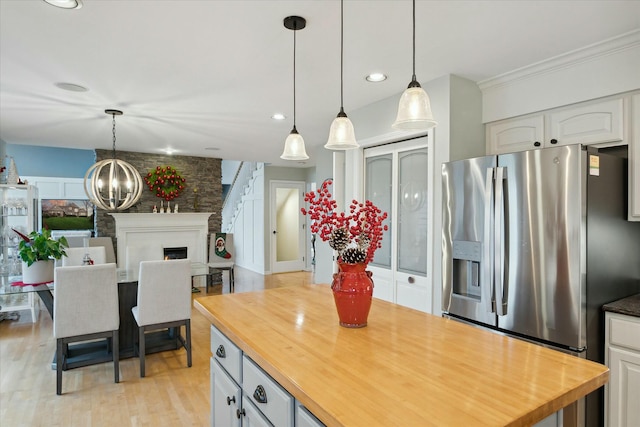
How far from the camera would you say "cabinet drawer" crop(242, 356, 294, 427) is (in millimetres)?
1204

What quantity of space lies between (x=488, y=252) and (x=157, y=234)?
6.02 meters

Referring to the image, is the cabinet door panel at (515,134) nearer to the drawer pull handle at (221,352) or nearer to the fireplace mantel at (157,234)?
the drawer pull handle at (221,352)

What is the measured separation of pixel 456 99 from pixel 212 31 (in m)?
1.80

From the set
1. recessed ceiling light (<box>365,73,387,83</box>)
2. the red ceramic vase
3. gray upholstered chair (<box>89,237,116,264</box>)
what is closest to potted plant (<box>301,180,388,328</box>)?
the red ceramic vase

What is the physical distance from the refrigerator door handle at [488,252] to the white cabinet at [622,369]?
1.94 feet

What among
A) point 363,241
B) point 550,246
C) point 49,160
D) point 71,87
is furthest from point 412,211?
point 49,160

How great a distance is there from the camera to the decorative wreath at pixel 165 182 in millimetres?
6840

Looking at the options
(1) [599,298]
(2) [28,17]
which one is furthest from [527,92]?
(2) [28,17]

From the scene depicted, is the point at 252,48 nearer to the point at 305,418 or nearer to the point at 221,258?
the point at 305,418

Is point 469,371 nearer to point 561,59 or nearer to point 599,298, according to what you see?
point 599,298

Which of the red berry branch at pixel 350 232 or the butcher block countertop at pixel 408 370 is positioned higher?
the red berry branch at pixel 350 232

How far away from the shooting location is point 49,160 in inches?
306

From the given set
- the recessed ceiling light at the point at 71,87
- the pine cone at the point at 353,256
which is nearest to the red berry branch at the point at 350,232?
the pine cone at the point at 353,256

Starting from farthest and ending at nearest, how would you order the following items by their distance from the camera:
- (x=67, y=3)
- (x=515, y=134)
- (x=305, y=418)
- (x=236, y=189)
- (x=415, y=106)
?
(x=236, y=189), (x=515, y=134), (x=67, y=3), (x=415, y=106), (x=305, y=418)
